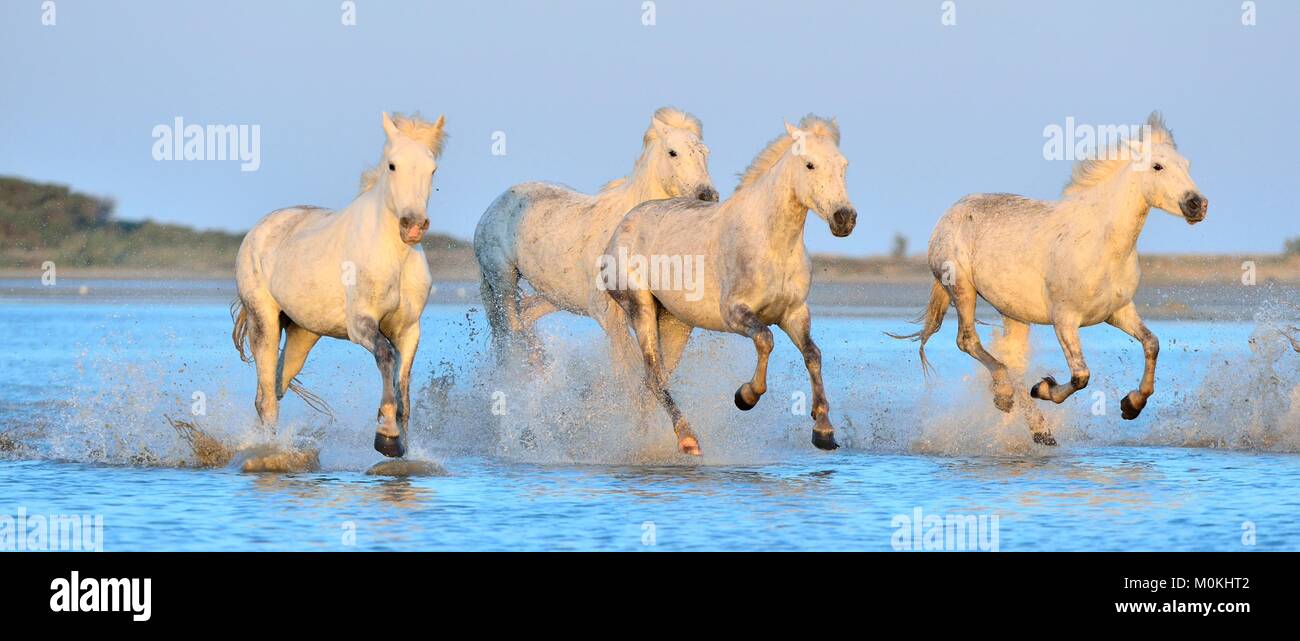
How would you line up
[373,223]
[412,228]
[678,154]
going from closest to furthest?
[412,228], [373,223], [678,154]

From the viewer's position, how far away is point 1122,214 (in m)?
13.4

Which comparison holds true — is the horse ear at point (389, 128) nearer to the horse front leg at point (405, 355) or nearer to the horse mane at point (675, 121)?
the horse front leg at point (405, 355)

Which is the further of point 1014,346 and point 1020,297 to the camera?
point 1014,346

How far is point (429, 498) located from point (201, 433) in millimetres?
2522

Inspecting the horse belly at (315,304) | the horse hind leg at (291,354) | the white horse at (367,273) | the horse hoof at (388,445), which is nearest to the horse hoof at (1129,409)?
the white horse at (367,273)

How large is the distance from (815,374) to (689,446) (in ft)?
3.62

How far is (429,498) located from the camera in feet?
37.8

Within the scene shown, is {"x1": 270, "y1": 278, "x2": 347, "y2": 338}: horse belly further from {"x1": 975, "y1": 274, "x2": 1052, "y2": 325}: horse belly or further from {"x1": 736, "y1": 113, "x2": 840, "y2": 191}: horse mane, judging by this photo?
{"x1": 975, "y1": 274, "x2": 1052, "y2": 325}: horse belly

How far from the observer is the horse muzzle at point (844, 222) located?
461 inches

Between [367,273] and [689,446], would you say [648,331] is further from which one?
[367,273]

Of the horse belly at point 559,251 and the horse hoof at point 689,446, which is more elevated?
the horse belly at point 559,251

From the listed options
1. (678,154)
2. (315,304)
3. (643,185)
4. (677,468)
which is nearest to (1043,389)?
(677,468)

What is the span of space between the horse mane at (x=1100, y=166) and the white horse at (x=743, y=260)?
2340 millimetres

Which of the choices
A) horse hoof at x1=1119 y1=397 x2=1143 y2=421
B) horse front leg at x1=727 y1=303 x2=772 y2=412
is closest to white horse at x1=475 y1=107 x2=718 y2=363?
horse front leg at x1=727 y1=303 x2=772 y2=412
